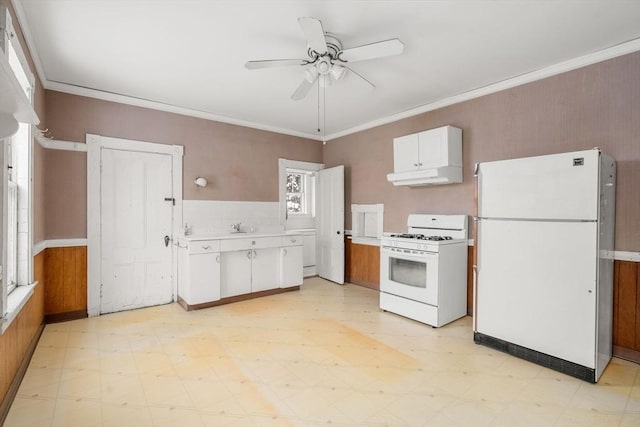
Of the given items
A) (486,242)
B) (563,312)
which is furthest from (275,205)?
(563,312)

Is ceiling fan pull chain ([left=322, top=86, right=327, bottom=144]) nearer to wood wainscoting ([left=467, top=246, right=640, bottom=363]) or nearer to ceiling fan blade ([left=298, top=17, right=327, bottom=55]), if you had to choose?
ceiling fan blade ([left=298, top=17, right=327, bottom=55])

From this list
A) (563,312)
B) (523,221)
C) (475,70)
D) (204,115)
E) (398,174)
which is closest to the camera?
(563,312)

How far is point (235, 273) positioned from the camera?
4.28 m

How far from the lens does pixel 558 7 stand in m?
2.21

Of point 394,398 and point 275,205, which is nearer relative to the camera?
point 394,398

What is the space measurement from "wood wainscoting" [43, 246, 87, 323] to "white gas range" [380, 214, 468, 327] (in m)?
3.52

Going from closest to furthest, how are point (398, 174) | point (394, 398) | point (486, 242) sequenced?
point (394, 398), point (486, 242), point (398, 174)

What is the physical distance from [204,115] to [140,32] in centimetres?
197

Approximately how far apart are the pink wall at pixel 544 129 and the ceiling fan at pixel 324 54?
184cm

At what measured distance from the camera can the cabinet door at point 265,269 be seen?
446cm

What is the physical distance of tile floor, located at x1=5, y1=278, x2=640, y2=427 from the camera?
1.97 meters

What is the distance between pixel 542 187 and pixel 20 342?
4.25m

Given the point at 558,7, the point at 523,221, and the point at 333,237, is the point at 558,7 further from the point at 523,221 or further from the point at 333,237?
the point at 333,237

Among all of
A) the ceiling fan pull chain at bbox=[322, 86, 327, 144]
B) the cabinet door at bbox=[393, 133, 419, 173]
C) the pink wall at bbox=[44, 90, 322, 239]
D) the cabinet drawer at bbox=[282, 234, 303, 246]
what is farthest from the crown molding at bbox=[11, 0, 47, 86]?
the cabinet door at bbox=[393, 133, 419, 173]
